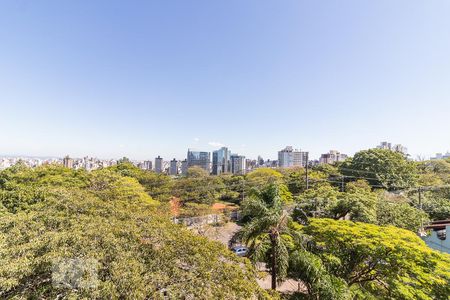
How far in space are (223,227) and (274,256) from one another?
48.4 ft

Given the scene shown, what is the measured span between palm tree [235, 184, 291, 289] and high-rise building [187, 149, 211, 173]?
275 ft

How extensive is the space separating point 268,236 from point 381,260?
4.16m

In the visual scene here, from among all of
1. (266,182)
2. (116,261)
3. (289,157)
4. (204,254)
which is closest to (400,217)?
(204,254)

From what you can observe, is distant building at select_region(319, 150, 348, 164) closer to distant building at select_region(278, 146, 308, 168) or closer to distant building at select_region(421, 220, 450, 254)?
distant building at select_region(278, 146, 308, 168)

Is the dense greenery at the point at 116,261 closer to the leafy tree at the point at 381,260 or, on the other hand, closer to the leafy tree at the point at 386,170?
the leafy tree at the point at 381,260

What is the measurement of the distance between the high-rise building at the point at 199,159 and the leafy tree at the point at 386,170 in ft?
223

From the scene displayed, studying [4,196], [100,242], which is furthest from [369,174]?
[4,196]

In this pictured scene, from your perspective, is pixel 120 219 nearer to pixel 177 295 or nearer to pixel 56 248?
pixel 56 248

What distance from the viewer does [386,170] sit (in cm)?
2725

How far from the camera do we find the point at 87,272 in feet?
14.8

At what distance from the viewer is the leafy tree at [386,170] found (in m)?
26.5

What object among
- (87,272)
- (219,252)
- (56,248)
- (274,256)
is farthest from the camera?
(274,256)

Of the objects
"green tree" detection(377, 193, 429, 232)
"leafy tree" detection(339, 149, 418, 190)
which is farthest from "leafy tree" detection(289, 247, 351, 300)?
"leafy tree" detection(339, 149, 418, 190)

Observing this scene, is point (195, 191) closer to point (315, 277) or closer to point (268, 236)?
point (268, 236)
